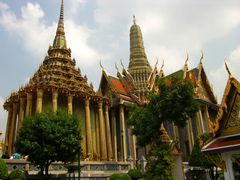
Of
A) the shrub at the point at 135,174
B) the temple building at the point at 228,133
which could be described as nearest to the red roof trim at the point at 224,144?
the temple building at the point at 228,133

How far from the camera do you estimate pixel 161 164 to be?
14.5m

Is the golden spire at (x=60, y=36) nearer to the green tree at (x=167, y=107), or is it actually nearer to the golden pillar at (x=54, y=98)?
the golden pillar at (x=54, y=98)

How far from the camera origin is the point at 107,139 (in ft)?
94.8

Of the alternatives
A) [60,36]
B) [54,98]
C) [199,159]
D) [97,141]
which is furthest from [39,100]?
[199,159]

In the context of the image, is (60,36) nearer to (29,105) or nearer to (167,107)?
(29,105)

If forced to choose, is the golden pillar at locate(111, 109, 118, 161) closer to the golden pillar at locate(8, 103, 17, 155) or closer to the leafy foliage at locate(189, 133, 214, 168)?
the golden pillar at locate(8, 103, 17, 155)

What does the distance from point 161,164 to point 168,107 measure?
3.30m

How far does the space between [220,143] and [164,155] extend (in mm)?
6266

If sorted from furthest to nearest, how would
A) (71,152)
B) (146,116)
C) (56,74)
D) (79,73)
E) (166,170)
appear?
(79,73) < (56,74) < (146,116) < (71,152) < (166,170)

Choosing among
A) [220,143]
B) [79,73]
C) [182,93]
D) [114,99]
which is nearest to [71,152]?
[182,93]

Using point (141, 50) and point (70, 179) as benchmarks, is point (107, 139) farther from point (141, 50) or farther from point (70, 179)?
point (141, 50)

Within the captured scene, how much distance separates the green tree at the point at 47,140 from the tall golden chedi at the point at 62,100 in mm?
8225

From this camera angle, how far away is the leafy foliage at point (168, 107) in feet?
53.7

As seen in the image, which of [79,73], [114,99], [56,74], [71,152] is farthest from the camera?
[114,99]
